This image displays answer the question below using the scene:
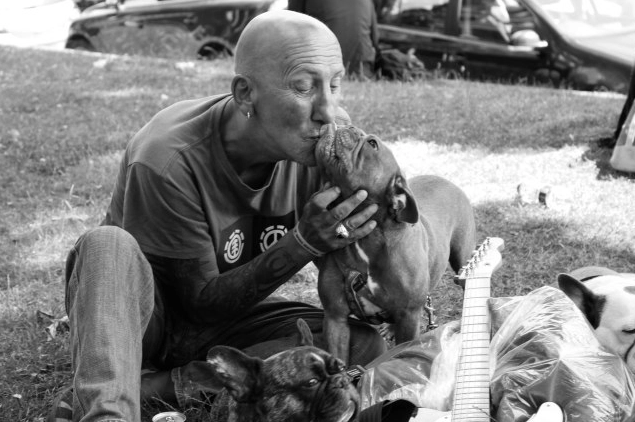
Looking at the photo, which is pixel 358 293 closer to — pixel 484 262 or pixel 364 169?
pixel 364 169

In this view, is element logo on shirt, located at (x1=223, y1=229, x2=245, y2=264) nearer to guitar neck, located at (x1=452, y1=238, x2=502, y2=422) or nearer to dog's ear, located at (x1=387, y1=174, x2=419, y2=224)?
dog's ear, located at (x1=387, y1=174, x2=419, y2=224)

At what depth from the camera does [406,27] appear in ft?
38.8

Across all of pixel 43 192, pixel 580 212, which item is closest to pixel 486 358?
pixel 580 212

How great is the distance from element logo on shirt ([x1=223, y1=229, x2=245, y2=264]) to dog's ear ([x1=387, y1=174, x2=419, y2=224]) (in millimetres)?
713

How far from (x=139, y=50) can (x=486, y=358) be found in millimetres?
11976

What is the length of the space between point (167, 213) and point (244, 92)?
56 centimetres

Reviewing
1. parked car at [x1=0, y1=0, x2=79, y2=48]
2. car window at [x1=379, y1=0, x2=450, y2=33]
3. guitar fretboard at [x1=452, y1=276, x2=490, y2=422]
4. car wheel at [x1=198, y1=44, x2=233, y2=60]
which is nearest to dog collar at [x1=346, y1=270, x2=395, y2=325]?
guitar fretboard at [x1=452, y1=276, x2=490, y2=422]

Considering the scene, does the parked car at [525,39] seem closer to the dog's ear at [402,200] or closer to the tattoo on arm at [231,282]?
the dog's ear at [402,200]

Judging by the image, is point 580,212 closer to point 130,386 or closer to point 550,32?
point 130,386

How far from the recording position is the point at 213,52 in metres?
13.5

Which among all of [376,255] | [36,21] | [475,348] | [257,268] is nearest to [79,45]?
[36,21]

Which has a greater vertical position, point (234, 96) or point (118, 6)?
point (234, 96)

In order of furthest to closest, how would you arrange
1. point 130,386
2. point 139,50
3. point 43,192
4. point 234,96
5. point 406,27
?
point 139,50, point 406,27, point 43,192, point 234,96, point 130,386

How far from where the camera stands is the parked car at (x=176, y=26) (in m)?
13.5
